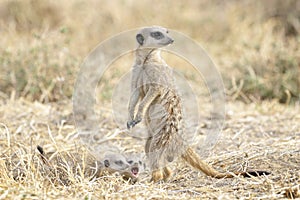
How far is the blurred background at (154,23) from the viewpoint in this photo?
212 inches

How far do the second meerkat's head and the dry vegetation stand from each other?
2.58 feet

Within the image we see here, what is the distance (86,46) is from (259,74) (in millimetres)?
2455

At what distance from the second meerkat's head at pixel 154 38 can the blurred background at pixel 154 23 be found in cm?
186

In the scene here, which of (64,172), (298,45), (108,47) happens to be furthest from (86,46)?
(64,172)

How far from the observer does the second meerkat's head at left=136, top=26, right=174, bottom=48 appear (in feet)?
10.9

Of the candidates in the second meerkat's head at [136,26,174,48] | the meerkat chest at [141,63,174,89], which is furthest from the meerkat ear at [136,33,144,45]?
the meerkat chest at [141,63,174,89]

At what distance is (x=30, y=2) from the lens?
7.97m

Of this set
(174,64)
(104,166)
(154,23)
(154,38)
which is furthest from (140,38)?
(154,23)

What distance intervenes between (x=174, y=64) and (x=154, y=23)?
1.10 meters

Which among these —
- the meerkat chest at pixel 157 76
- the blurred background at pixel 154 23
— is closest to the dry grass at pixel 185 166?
the blurred background at pixel 154 23

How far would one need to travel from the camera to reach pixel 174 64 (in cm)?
725

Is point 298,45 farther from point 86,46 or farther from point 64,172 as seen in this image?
point 64,172

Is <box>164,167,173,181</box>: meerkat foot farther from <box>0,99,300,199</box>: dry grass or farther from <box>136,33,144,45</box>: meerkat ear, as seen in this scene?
<box>136,33,144,45</box>: meerkat ear

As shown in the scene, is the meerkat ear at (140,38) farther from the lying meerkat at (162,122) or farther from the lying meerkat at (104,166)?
the lying meerkat at (104,166)
